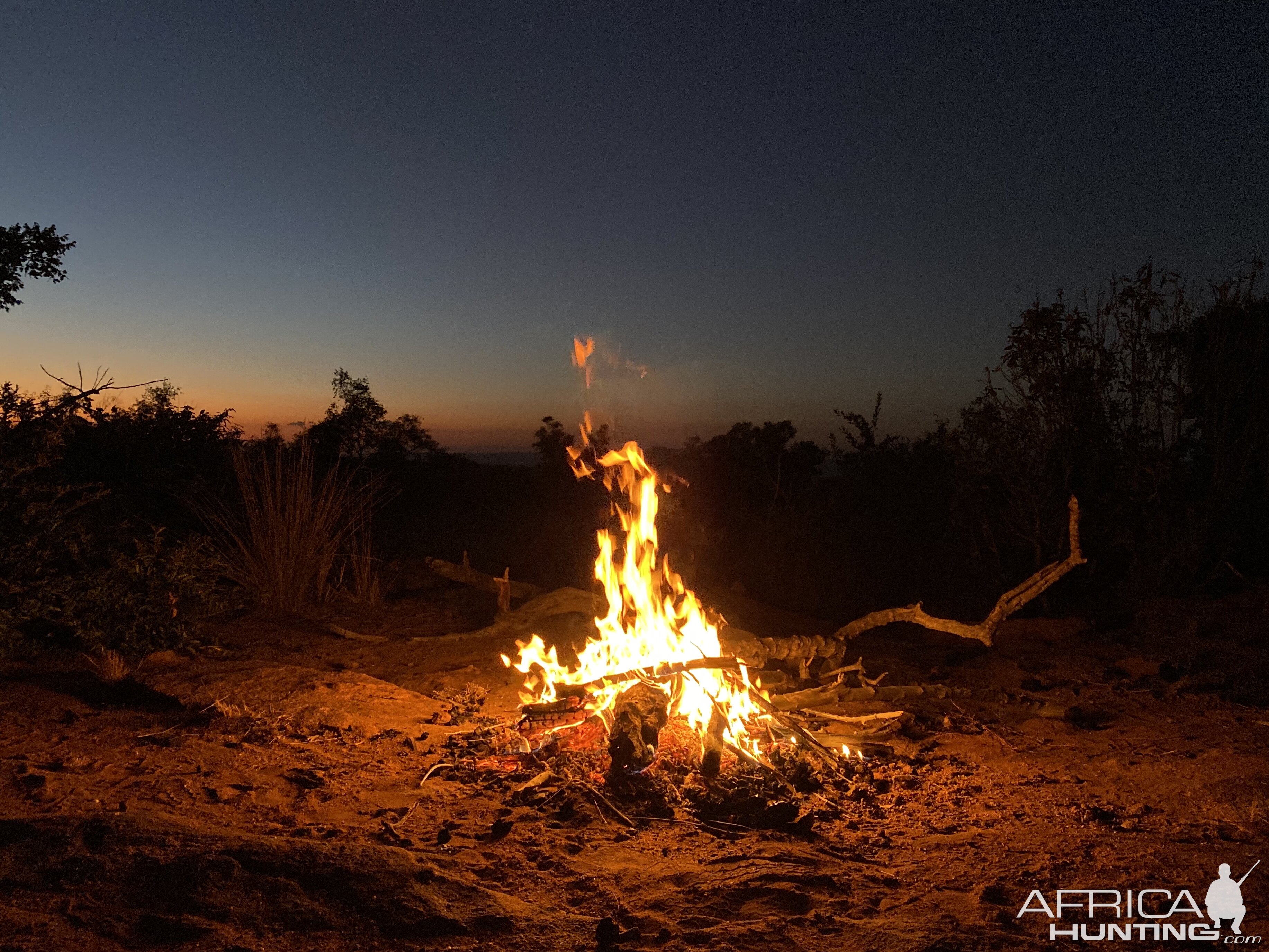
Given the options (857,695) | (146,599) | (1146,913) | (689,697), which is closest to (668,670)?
(689,697)

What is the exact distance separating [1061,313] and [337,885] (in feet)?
31.0

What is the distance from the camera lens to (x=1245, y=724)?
514 cm

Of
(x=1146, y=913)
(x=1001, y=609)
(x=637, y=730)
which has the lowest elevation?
(x=1146, y=913)

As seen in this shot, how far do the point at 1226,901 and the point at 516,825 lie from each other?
106 inches

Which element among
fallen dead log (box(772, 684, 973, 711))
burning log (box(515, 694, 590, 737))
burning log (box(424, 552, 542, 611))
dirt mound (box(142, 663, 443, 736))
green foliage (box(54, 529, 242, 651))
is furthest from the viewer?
burning log (box(424, 552, 542, 611))

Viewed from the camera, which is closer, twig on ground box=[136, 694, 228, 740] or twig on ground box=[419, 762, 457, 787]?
twig on ground box=[419, 762, 457, 787]

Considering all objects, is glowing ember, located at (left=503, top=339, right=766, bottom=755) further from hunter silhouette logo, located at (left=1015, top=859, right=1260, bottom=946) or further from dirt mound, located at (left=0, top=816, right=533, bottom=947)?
dirt mound, located at (left=0, top=816, right=533, bottom=947)

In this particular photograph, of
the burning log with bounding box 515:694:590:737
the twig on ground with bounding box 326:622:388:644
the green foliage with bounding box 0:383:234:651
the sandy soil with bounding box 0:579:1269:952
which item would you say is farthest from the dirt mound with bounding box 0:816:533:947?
the twig on ground with bounding box 326:622:388:644

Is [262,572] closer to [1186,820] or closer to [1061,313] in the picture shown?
[1186,820]

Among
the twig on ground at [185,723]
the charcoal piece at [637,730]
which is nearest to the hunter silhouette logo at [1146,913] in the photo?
the charcoal piece at [637,730]

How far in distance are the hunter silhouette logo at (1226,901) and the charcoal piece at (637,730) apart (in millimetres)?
2399

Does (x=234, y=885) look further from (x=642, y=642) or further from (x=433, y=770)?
(x=642, y=642)

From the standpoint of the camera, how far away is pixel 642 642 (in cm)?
574

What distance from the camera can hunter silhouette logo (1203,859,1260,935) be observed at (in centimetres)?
269
